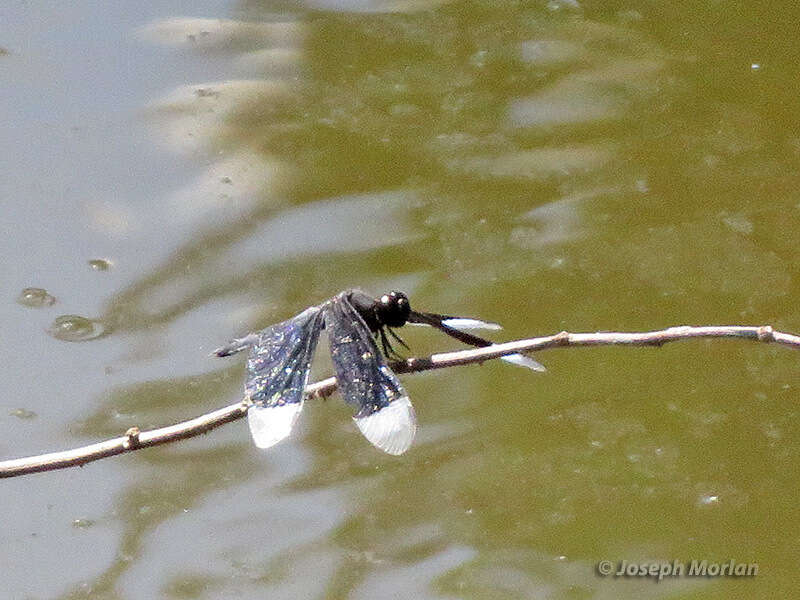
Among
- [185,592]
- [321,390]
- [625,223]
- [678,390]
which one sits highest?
[321,390]

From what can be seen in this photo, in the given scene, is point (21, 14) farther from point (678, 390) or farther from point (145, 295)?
point (678, 390)

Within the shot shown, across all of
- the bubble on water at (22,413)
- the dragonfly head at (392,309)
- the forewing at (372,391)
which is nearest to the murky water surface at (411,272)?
the bubble on water at (22,413)

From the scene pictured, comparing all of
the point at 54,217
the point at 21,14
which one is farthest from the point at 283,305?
the point at 21,14

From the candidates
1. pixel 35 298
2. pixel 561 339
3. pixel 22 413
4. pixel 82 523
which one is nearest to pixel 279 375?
pixel 561 339

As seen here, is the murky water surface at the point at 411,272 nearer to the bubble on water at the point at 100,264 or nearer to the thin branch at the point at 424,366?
the bubble on water at the point at 100,264

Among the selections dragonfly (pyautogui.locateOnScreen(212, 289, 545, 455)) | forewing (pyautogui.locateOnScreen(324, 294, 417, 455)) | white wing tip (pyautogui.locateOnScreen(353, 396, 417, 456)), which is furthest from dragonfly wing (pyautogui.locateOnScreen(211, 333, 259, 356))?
white wing tip (pyautogui.locateOnScreen(353, 396, 417, 456))

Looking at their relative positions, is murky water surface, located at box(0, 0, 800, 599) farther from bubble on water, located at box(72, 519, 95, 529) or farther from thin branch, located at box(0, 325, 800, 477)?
thin branch, located at box(0, 325, 800, 477)
